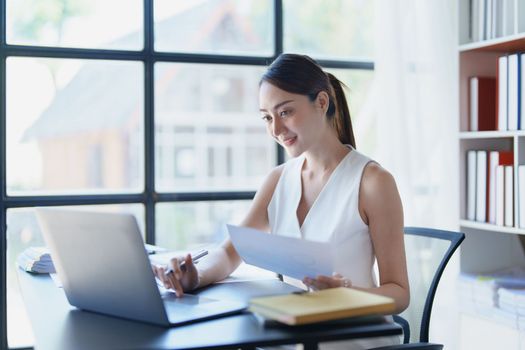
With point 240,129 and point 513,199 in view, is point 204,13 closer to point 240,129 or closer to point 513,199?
point 240,129

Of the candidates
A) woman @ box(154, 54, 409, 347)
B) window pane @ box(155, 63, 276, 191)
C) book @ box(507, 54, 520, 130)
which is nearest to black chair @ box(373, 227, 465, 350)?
woman @ box(154, 54, 409, 347)

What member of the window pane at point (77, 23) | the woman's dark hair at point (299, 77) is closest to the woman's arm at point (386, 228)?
the woman's dark hair at point (299, 77)

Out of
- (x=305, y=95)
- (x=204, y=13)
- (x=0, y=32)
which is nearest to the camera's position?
(x=305, y=95)

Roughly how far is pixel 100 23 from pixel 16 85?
1.35 ft

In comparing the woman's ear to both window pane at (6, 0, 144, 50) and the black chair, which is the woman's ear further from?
window pane at (6, 0, 144, 50)

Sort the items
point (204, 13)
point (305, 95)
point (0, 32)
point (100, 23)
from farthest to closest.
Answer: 1. point (204, 13)
2. point (100, 23)
3. point (0, 32)
4. point (305, 95)

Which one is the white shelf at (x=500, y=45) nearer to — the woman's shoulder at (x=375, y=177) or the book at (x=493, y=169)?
the book at (x=493, y=169)

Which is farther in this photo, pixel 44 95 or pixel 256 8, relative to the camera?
pixel 256 8

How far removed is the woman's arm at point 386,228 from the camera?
180cm

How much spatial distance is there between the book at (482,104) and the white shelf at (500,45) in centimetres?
12

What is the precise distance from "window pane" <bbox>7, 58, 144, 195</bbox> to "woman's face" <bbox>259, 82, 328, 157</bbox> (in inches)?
36.6

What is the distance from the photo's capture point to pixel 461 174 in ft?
9.30

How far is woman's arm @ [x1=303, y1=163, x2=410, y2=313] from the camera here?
1.80m

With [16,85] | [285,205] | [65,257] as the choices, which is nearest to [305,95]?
[285,205]
